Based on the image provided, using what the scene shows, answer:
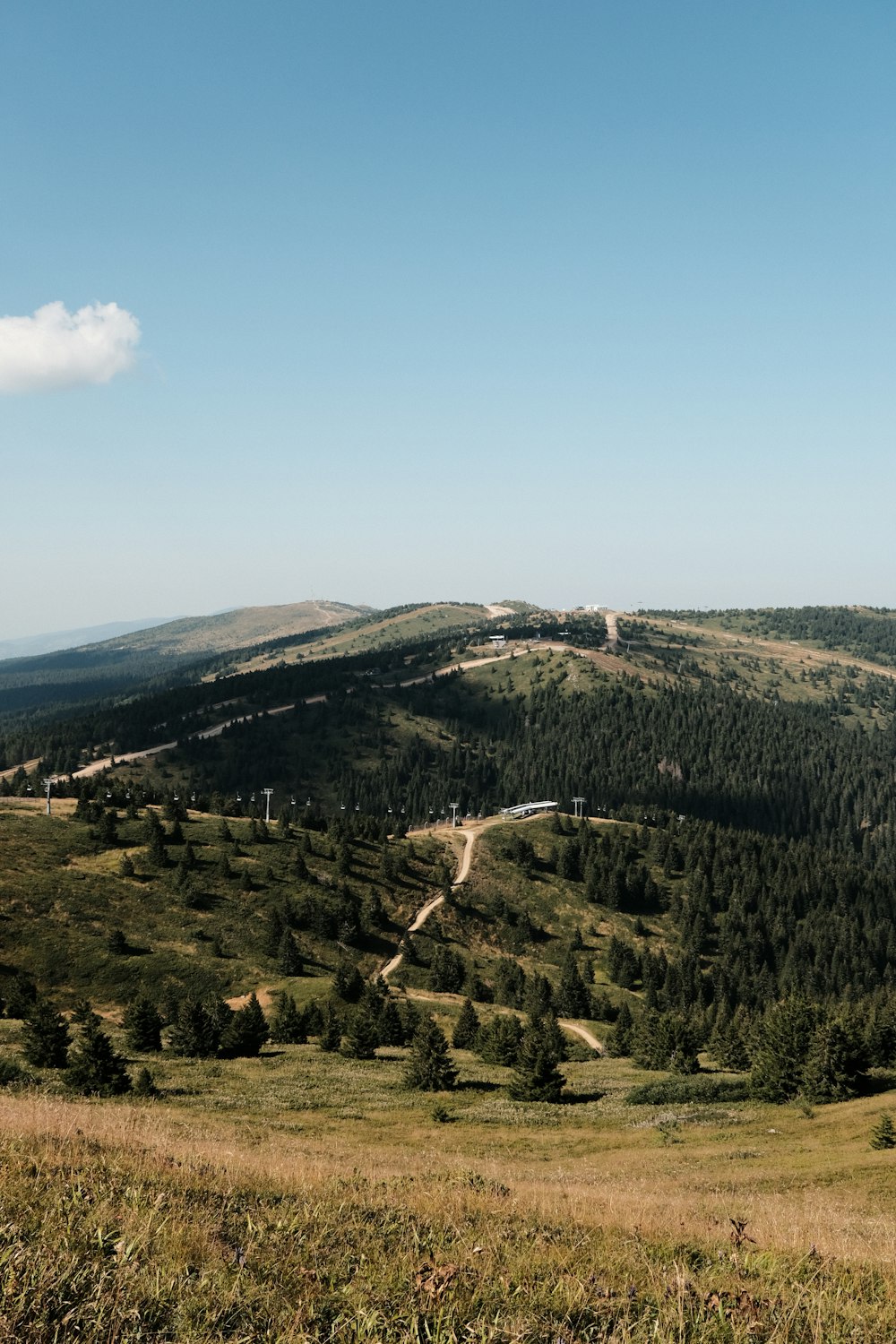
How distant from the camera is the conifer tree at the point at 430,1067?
51562 mm

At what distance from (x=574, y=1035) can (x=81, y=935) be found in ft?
202

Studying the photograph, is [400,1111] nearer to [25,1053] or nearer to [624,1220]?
[25,1053]

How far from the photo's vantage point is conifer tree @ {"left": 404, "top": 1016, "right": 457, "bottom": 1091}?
51.6 m

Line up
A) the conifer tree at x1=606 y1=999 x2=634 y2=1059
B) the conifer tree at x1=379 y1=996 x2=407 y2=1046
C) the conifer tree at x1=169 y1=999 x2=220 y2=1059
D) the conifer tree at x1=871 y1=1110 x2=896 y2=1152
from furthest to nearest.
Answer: the conifer tree at x1=606 y1=999 x2=634 y2=1059 < the conifer tree at x1=379 y1=996 x2=407 y2=1046 < the conifer tree at x1=169 y1=999 x2=220 y2=1059 < the conifer tree at x1=871 y1=1110 x2=896 y2=1152

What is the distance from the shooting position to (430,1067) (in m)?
51.8

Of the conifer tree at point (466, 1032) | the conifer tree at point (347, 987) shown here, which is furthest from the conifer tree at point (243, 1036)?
the conifer tree at point (347, 987)

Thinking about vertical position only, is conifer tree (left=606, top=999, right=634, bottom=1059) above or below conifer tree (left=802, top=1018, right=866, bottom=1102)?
below

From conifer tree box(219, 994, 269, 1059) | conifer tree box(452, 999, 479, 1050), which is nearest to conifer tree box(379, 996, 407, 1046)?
conifer tree box(452, 999, 479, 1050)

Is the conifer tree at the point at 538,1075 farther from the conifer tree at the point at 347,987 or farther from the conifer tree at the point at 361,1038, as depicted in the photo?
the conifer tree at the point at 347,987

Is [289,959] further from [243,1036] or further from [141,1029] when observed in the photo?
[141,1029]

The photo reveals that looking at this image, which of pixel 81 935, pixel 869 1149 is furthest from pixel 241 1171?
pixel 81 935

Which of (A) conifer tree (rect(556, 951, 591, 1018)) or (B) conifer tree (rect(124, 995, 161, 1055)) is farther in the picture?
(A) conifer tree (rect(556, 951, 591, 1018))

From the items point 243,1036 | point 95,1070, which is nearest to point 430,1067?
point 243,1036

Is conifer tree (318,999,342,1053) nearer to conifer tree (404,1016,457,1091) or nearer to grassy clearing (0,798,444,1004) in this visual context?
conifer tree (404,1016,457,1091)
